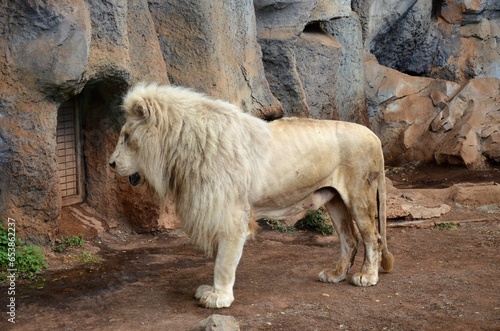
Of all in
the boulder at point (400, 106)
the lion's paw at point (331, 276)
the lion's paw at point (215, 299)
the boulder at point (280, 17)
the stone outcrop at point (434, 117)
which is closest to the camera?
the lion's paw at point (215, 299)

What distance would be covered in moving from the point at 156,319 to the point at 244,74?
15.4 ft

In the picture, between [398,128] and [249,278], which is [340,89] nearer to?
[398,128]

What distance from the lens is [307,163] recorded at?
25.0 feet

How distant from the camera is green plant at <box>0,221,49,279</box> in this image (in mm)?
7934

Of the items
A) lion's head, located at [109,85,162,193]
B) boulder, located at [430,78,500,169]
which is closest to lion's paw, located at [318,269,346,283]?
lion's head, located at [109,85,162,193]

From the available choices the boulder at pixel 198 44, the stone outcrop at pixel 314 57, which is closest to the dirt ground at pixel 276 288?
the boulder at pixel 198 44

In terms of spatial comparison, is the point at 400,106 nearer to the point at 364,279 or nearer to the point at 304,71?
the point at 304,71

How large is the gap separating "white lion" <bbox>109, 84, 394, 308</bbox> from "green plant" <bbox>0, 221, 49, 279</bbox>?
4.79ft

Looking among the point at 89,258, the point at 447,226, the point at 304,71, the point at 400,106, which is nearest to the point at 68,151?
the point at 89,258

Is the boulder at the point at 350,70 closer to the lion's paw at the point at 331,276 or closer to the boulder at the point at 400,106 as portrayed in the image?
the boulder at the point at 400,106

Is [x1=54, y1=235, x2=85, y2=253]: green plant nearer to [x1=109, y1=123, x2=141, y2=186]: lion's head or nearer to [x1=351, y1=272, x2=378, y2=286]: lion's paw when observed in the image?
[x1=109, y1=123, x2=141, y2=186]: lion's head

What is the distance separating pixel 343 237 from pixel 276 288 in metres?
0.87

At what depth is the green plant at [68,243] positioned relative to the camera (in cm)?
880

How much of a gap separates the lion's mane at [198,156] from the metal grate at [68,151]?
8.04 feet
